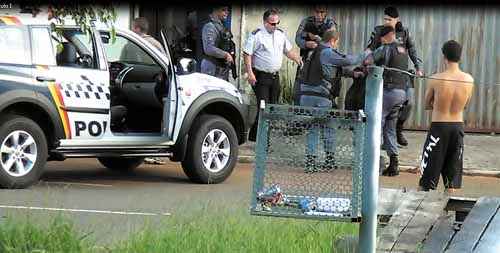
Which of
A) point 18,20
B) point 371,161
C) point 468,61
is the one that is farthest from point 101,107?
point 468,61

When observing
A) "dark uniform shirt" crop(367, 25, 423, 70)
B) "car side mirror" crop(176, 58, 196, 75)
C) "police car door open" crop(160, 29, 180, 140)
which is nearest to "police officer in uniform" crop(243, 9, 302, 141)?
"dark uniform shirt" crop(367, 25, 423, 70)

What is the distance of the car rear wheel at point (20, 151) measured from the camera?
31.9ft

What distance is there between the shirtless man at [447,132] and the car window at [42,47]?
3.87 meters

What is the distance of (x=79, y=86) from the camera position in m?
10.0

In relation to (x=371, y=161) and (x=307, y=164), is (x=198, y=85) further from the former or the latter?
(x=307, y=164)

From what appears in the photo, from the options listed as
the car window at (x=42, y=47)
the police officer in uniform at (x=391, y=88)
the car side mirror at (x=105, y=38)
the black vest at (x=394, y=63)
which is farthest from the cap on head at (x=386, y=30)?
the car window at (x=42, y=47)

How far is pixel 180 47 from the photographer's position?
14.7 meters

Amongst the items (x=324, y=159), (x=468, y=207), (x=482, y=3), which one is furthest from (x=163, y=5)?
(x=468, y=207)

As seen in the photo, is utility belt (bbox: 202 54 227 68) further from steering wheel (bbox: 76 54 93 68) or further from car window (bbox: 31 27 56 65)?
car window (bbox: 31 27 56 65)

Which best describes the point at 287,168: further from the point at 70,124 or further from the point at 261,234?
the point at 70,124

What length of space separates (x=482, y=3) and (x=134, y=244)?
360 cm

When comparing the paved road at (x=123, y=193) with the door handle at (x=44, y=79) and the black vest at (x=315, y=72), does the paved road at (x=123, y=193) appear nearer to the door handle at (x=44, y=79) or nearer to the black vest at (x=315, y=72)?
the door handle at (x=44, y=79)

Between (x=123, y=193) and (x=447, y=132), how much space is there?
11.4ft

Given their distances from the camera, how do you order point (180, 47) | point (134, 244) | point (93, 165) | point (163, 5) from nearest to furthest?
point (163, 5) → point (134, 244) → point (93, 165) → point (180, 47)
